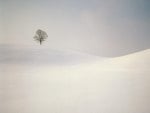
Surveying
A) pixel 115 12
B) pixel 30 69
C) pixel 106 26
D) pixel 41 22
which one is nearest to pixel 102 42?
pixel 106 26

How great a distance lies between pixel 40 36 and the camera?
6.56 feet

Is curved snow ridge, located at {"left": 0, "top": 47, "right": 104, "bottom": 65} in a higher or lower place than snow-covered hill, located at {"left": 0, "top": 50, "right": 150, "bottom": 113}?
higher

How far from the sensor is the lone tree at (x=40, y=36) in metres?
1.99

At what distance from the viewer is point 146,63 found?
A: 2096 mm

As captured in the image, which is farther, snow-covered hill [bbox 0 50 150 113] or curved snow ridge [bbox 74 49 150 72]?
curved snow ridge [bbox 74 49 150 72]

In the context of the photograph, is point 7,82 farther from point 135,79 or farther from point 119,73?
point 135,79

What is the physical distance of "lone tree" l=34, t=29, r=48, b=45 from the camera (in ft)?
6.54

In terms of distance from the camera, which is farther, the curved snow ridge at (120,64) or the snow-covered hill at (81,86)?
the curved snow ridge at (120,64)

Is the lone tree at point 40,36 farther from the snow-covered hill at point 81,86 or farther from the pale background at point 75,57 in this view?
the snow-covered hill at point 81,86

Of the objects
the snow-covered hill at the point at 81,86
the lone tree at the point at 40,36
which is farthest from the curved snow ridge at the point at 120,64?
the lone tree at the point at 40,36

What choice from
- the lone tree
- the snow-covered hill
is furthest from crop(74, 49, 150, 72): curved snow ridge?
the lone tree

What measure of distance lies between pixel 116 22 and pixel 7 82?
52.3 inches

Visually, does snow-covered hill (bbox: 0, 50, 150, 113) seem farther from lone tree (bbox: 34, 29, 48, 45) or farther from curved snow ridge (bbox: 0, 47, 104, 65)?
lone tree (bbox: 34, 29, 48, 45)

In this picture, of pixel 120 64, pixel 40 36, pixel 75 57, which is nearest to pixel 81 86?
pixel 75 57
